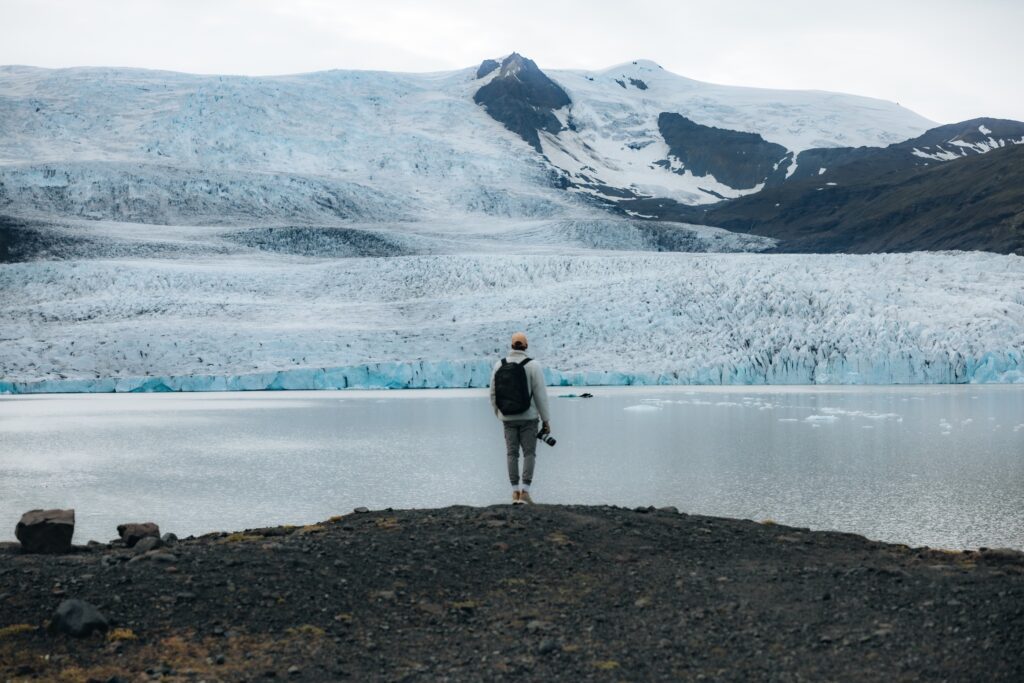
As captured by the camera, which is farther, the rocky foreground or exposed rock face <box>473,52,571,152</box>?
exposed rock face <box>473,52,571,152</box>

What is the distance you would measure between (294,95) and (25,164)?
25.4 meters

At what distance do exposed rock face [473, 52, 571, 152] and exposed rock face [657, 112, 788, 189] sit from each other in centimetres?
1601

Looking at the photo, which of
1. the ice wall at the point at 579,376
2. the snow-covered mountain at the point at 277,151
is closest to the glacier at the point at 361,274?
the ice wall at the point at 579,376

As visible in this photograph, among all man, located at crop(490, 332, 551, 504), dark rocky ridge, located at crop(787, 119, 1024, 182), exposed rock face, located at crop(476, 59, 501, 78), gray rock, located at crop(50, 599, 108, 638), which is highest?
exposed rock face, located at crop(476, 59, 501, 78)

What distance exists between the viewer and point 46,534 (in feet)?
22.1

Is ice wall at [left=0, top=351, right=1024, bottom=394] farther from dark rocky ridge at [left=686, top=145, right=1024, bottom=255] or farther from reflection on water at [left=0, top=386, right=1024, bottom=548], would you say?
dark rocky ridge at [left=686, top=145, right=1024, bottom=255]

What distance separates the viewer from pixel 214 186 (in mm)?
71625

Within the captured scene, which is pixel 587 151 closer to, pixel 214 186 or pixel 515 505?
pixel 214 186

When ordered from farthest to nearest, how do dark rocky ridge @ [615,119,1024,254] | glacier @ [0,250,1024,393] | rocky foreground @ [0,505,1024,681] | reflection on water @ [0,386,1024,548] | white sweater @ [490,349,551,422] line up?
dark rocky ridge @ [615,119,1024,254]
glacier @ [0,250,1024,393]
reflection on water @ [0,386,1024,548]
white sweater @ [490,349,551,422]
rocky foreground @ [0,505,1024,681]

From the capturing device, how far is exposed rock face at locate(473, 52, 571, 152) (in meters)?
107

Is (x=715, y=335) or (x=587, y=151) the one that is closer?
(x=715, y=335)

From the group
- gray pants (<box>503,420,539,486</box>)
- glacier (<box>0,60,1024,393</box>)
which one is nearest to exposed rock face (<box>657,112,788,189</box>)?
glacier (<box>0,60,1024,393</box>)

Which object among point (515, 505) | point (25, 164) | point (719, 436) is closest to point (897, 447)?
point (719, 436)

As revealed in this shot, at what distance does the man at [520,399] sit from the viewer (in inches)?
314
